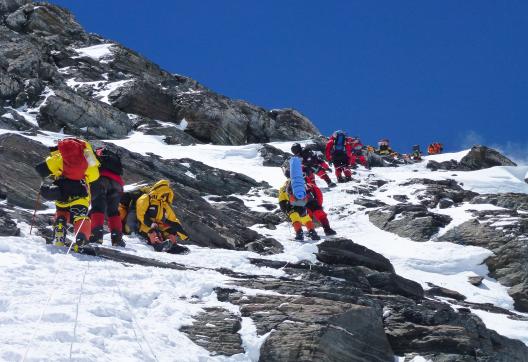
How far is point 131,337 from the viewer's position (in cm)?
699

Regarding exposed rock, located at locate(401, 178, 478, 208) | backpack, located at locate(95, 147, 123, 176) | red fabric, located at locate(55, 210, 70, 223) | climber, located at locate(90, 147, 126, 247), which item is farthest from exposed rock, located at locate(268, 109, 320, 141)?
red fabric, located at locate(55, 210, 70, 223)

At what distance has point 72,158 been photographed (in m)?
11.0

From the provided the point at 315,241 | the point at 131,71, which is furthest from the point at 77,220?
the point at 131,71

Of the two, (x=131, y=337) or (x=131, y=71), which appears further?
(x=131, y=71)

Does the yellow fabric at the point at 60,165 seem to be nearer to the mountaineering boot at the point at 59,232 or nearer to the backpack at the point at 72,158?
the backpack at the point at 72,158

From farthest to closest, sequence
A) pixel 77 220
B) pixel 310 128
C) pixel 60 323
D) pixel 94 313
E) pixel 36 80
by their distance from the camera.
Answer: pixel 310 128 → pixel 36 80 → pixel 77 220 → pixel 94 313 → pixel 60 323

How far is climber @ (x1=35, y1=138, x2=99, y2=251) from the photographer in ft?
35.0

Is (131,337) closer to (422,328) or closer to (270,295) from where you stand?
(270,295)

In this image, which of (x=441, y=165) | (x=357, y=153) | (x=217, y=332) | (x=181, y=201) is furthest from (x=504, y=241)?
(x=441, y=165)

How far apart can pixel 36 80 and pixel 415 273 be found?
76.7ft

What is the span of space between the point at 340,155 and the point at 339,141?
0.73m

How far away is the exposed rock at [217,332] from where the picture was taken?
7.59 metres

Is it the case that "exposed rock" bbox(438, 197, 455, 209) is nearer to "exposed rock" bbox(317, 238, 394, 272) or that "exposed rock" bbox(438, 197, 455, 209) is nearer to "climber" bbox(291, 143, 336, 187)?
"climber" bbox(291, 143, 336, 187)

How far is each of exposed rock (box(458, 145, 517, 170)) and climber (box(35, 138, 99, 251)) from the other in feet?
96.3
